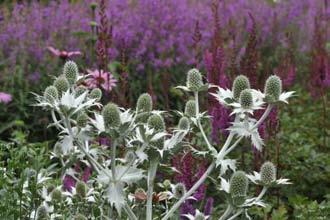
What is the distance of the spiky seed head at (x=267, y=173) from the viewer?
2.24 m

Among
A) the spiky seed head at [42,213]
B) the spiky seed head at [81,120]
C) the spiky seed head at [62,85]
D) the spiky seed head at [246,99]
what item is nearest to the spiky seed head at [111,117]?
the spiky seed head at [81,120]

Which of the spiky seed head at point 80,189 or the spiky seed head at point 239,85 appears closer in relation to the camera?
the spiky seed head at point 239,85

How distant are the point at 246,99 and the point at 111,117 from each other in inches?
17.1

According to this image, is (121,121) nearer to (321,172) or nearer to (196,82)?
(196,82)

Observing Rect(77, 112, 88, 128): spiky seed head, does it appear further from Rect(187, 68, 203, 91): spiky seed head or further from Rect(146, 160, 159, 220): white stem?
Rect(187, 68, 203, 91): spiky seed head

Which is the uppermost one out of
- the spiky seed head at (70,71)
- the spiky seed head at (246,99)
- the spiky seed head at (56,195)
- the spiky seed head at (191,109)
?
the spiky seed head at (70,71)

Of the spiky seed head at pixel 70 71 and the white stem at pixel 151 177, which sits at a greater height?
the spiky seed head at pixel 70 71

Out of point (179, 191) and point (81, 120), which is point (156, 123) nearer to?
point (81, 120)

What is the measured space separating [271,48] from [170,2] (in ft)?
3.47

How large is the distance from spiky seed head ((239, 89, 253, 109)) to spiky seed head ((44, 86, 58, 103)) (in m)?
0.55

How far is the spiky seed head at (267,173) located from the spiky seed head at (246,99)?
22 centimetres

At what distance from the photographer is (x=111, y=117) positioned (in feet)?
6.39

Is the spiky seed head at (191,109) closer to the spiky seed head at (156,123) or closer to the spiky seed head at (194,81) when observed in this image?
the spiky seed head at (194,81)

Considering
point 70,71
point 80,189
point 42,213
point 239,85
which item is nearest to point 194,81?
point 239,85
